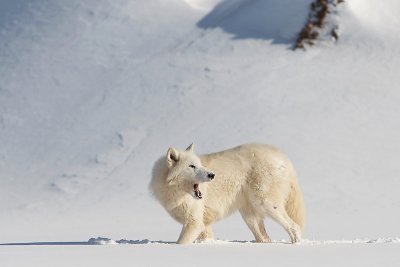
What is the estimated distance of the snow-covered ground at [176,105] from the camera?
2075cm

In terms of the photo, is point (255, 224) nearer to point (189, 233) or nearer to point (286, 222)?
point (286, 222)

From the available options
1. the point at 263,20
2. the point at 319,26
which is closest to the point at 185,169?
the point at 319,26

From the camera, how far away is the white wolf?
34.2 feet

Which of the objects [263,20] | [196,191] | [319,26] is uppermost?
[263,20]

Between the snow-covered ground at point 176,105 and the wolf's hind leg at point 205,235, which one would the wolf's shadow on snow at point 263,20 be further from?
the wolf's hind leg at point 205,235

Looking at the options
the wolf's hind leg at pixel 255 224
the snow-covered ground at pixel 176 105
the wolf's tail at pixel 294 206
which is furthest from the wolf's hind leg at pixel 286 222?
the snow-covered ground at pixel 176 105

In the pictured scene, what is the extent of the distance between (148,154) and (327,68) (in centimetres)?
685

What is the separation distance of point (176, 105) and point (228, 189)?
51.7 ft

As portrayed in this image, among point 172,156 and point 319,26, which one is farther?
point 319,26

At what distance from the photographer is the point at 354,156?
2289cm

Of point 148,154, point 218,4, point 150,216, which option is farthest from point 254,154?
point 218,4

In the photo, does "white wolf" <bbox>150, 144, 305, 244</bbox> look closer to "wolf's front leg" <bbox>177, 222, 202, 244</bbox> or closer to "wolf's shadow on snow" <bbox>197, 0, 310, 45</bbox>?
"wolf's front leg" <bbox>177, 222, 202, 244</bbox>

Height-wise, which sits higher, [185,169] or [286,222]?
[185,169]

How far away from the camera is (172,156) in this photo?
10.6 m
